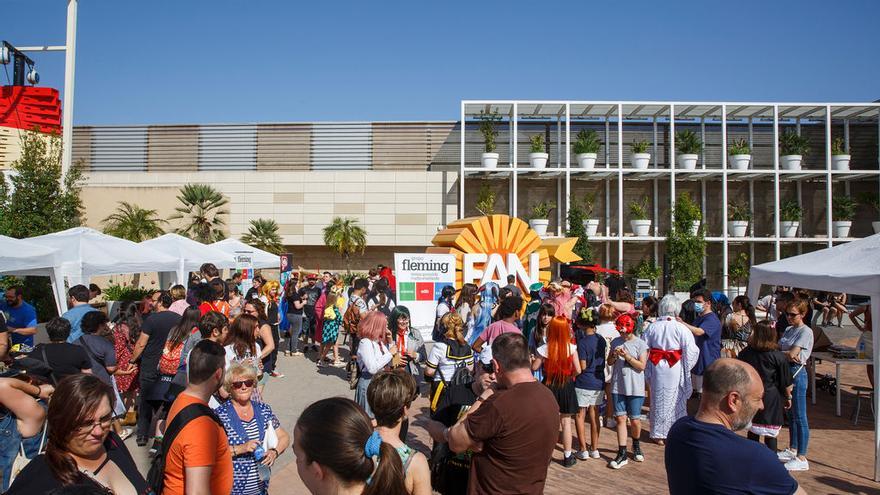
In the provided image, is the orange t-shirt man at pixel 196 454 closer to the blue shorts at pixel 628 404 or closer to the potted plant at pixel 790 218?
the blue shorts at pixel 628 404

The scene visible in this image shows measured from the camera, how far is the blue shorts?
6.44 meters

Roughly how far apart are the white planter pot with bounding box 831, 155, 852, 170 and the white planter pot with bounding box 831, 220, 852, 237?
2473mm

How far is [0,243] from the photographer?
8.62 m

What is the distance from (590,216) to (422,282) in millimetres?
16589

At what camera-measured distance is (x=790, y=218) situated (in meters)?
27.5

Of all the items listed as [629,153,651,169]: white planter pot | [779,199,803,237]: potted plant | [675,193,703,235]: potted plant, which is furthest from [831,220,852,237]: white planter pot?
[629,153,651,169]: white planter pot

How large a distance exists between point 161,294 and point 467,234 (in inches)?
388

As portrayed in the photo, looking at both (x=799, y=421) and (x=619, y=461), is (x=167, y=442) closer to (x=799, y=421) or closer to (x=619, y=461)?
(x=619, y=461)

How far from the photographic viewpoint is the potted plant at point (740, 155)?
2716 centimetres

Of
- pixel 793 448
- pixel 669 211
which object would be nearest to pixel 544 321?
pixel 793 448

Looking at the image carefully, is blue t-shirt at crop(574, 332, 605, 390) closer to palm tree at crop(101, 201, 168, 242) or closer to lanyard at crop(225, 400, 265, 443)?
lanyard at crop(225, 400, 265, 443)

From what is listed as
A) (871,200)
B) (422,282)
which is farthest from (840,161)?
(422,282)

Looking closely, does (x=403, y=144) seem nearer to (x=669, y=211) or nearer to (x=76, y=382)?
(x=669, y=211)

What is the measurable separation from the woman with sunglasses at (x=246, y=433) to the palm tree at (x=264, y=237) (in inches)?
1061
